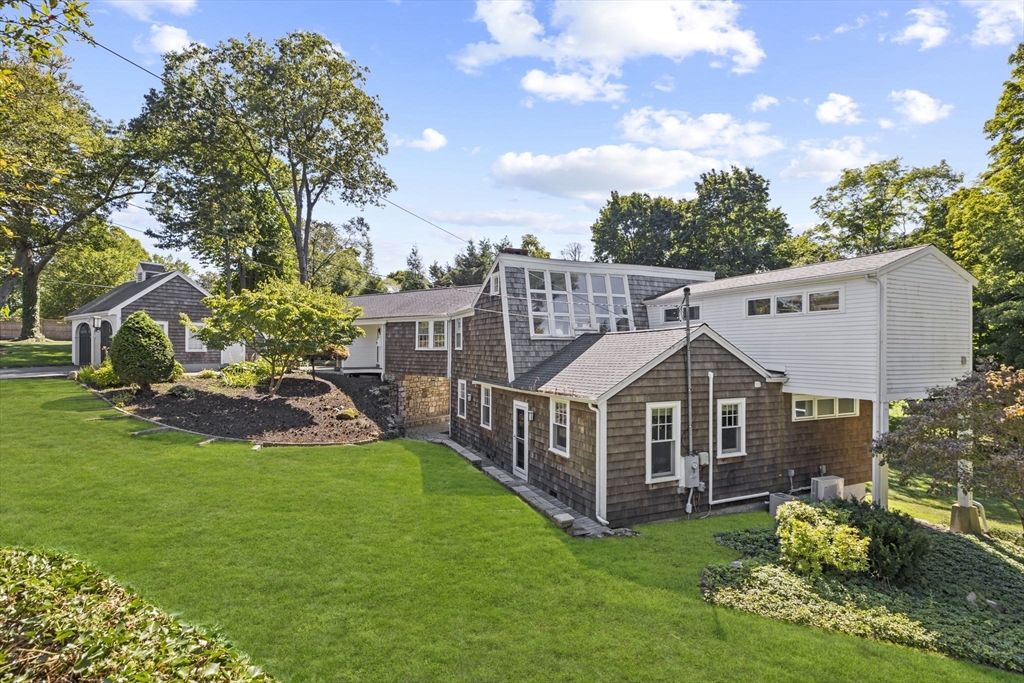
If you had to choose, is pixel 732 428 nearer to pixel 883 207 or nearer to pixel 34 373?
pixel 883 207

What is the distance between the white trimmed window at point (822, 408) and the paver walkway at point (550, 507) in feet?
20.0

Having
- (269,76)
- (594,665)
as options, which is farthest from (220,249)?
(594,665)

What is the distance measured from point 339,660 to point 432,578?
1.94m

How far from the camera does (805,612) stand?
6.45 meters

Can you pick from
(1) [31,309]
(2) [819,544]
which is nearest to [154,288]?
(1) [31,309]

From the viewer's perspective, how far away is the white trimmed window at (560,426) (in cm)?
1098

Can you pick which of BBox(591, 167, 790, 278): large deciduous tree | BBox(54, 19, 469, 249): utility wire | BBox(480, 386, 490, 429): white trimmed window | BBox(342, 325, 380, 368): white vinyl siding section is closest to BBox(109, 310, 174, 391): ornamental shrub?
BBox(54, 19, 469, 249): utility wire

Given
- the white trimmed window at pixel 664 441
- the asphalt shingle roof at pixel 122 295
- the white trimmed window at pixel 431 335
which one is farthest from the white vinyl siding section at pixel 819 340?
the asphalt shingle roof at pixel 122 295

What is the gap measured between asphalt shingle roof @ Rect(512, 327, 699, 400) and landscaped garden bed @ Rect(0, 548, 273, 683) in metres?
Result: 7.05

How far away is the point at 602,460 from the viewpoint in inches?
383

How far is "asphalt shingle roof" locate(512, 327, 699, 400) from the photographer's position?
33.4 ft

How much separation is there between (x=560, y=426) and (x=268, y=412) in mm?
10873

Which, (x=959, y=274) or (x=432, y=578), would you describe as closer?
(x=432, y=578)

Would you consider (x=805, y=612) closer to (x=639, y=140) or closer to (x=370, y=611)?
(x=370, y=611)
